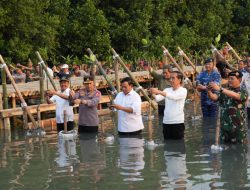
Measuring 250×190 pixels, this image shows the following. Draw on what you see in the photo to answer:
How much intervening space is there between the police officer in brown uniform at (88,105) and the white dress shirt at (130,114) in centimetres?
93

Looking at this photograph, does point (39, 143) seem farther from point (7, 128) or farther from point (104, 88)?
point (104, 88)

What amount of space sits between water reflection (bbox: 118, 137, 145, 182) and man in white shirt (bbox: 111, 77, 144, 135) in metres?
0.34

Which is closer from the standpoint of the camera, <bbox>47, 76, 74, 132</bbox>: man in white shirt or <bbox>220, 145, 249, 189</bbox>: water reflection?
<bbox>220, 145, 249, 189</bbox>: water reflection

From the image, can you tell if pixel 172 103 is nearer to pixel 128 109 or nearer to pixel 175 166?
pixel 128 109

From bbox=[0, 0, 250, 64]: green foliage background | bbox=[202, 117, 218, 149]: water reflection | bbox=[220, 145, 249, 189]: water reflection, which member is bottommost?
bbox=[220, 145, 249, 189]: water reflection

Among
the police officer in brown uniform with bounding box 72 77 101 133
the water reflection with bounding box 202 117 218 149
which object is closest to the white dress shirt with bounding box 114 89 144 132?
the police officer in brown uniform with bounding box 72 77 101 133

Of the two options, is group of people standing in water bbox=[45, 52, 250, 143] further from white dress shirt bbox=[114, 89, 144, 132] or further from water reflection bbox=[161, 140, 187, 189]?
water reflection bbox=[161, 140, 187, 189]

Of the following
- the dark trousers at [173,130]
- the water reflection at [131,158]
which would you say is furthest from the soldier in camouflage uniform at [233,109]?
the water reflection at [131,158]

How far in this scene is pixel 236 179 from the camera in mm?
10102

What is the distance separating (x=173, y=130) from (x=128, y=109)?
98cm

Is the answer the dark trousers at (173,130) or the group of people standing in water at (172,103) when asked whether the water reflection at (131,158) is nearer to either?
the group of people standing in water at (172,103)

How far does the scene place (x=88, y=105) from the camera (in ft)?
45.2

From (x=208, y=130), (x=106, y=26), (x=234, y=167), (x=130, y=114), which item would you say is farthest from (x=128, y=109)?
(x=106, y=26)

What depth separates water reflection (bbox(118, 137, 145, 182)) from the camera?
10.6 metres
